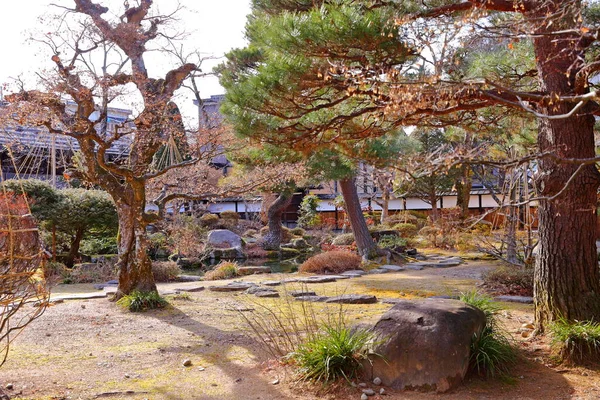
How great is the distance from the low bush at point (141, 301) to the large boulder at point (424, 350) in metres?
3.87

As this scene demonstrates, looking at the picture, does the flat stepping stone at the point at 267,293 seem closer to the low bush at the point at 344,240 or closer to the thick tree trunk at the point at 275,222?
the low bush at the point at 344,240

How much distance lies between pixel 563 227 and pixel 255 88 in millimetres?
3004

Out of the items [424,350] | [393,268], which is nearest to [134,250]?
[424,350]

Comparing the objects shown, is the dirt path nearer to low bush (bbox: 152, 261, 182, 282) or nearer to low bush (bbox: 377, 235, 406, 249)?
low bush (bbox: 152, 261, 182, 282)

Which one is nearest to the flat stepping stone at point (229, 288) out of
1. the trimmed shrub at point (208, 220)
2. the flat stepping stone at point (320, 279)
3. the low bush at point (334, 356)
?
the flat stepping stone at point (320, 279)

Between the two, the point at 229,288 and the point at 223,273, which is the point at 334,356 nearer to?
the point at 229,288

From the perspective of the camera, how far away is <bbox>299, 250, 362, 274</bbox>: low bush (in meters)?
11.6

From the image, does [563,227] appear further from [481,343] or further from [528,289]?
[528,289]

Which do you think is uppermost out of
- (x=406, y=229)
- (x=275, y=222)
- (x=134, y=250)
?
(x=275, y=222)

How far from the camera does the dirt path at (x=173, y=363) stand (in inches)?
148

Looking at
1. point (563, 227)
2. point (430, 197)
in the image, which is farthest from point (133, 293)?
point (430, 197)

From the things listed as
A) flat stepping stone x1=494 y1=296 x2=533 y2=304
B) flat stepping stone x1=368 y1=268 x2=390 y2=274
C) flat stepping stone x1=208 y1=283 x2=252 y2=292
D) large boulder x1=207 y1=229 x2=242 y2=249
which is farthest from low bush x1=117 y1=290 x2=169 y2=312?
large boulder x1=207 y1=229 x2=242 y2=249

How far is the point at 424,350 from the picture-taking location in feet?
12.5

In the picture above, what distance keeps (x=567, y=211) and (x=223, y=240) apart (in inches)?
521
